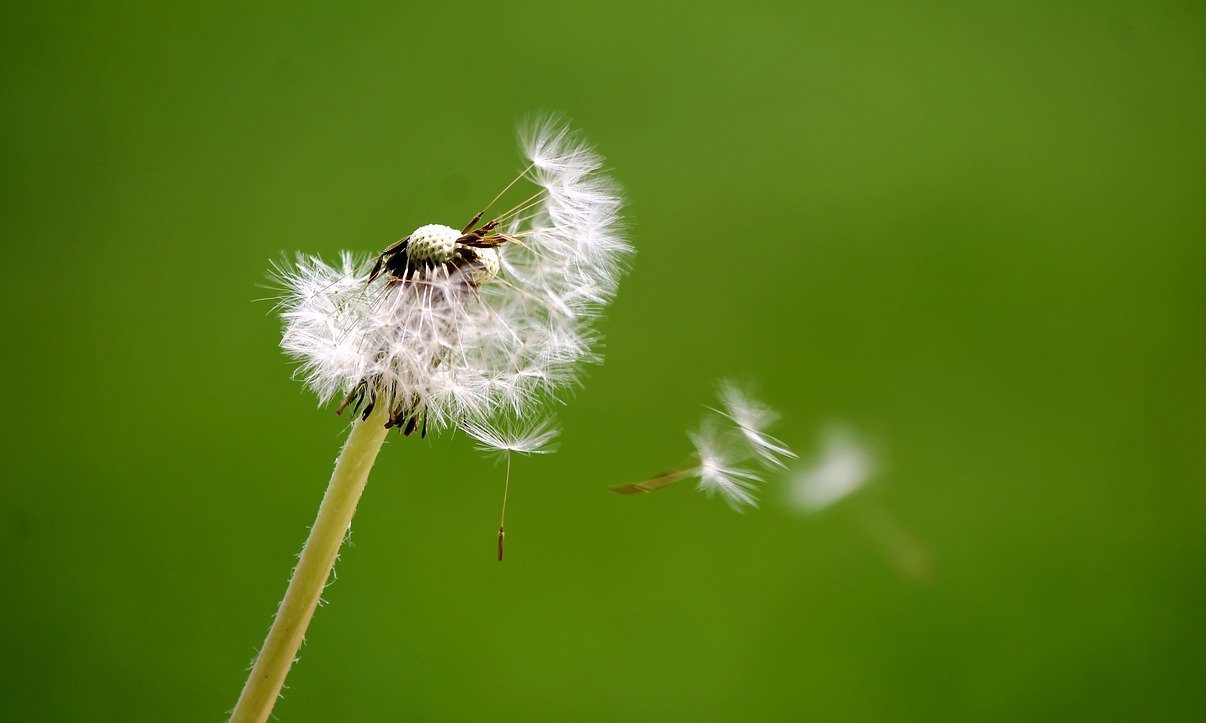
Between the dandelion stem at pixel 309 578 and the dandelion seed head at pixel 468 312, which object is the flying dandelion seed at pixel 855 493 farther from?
the dandelion stem at pixel 309 578

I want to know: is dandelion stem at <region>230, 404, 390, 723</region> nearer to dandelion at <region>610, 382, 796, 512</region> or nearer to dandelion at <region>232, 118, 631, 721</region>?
dandelion at <region>232, 118, 631, 721</region>

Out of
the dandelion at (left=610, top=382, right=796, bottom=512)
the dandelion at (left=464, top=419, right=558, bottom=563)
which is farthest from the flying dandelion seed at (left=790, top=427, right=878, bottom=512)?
the dandelion at (left=464, top=419, right=558, bottom=563)

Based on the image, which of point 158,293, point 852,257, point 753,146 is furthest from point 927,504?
point 158,293

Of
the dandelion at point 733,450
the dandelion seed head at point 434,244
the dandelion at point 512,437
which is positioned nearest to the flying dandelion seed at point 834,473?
the dandelion at point 733,450

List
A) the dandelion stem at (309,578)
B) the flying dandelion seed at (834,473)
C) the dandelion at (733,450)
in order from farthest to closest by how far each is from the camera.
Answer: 1. the flying dandelion seed at (834,473)
2. the dandelion at (733,450)
3. the dandelion stem at (309,578)

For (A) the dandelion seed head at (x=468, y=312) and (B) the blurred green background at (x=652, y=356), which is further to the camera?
(B) the blurred green background at (x=652, y=356)

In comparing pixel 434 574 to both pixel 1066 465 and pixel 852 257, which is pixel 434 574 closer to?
pixel 852 257

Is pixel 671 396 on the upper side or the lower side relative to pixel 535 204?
upper
